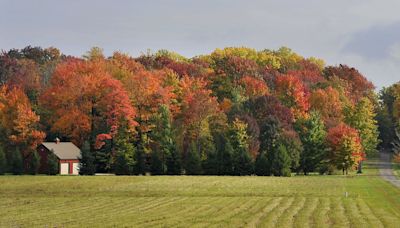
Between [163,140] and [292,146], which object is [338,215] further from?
[292,146]

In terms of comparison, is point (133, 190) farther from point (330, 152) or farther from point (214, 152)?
point (330, 152)

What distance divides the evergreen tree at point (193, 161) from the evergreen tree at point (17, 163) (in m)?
21.6

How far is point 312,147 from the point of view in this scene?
8725 centimetres

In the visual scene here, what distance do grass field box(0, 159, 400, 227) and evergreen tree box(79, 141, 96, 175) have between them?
1661 centimetres

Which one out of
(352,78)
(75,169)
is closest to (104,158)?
(75,169)

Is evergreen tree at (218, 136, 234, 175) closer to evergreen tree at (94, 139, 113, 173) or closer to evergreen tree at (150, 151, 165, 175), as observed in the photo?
evergreen tree at (150, 151, 165, 175)

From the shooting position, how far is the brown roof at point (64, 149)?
268ft

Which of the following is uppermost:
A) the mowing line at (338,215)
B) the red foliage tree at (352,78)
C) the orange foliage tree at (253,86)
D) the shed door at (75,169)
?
the red foliage tree at (352,78)

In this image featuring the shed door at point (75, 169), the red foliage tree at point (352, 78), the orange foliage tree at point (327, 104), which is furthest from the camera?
the red foliage tree at point (352, 78)

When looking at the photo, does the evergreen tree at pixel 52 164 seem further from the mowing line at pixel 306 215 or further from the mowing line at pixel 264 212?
the mowing line at pixel 306 215

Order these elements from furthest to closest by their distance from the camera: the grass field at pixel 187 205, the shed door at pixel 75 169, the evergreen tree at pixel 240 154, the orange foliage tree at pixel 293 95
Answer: the orange foliage tree at pixel 293 95 → the shed door at pixel 75 169 → the evergreen tree at pixel 240 154 → the grass field at pixel 187 205

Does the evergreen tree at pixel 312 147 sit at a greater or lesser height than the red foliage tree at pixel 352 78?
lesser

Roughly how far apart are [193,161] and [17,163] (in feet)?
74.8

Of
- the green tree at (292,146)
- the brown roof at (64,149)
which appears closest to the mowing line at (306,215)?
the green tree at (292,146)
